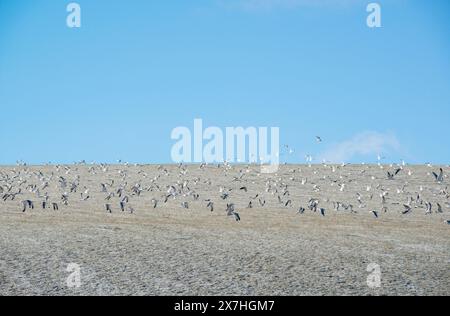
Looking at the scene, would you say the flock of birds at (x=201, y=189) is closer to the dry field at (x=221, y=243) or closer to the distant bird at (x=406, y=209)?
the distant bird at (x=406, y=209)

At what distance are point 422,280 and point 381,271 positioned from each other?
3.65ft

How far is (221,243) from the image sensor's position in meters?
18.5

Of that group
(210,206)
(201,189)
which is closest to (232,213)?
(210,206)

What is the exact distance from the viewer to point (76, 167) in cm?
5238

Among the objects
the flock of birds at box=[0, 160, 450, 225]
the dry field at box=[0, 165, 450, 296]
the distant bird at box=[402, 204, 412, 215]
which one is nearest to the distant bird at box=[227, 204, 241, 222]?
the flock of birds at box=[0, 160, 450, 225]

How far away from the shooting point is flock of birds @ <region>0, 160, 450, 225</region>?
103 feet

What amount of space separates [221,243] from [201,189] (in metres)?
20.6

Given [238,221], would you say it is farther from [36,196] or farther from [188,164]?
[188,164]

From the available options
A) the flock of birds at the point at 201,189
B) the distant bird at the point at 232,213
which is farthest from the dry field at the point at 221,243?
the distant bird at the point at 232,213

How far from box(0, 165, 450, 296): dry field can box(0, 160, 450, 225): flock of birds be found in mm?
198

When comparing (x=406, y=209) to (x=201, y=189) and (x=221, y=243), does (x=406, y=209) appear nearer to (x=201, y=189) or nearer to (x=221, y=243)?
(x=201, y=189)

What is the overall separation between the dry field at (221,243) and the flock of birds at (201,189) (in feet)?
0.65

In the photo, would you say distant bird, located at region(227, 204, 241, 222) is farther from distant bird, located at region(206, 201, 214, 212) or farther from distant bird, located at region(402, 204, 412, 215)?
distant bird, located at region(402, 204, 412, 215)
